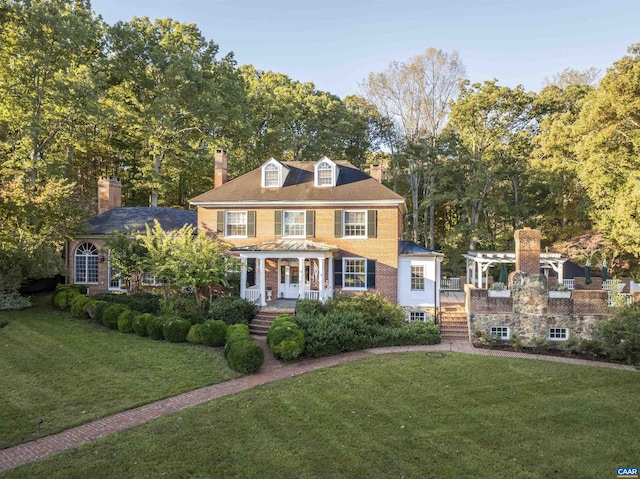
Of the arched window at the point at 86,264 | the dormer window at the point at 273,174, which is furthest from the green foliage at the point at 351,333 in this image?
the arched window at the point at 86,264

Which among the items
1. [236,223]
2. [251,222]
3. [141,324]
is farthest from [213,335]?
[236,223]

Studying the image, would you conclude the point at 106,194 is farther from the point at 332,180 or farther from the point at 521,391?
the point at 521,391

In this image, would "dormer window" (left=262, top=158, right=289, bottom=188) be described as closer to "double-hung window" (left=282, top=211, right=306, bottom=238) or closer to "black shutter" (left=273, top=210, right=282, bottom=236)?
"black shutter" (left=273, top=210, right=282, bottom=236)

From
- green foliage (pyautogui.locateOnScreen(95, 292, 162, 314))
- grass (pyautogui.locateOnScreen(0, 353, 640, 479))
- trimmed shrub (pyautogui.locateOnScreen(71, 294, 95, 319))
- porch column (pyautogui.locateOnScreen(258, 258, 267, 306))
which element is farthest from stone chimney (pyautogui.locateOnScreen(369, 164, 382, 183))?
trimmed shrub (pyautogui.locateOnScreen(71, 294, 95, 319))

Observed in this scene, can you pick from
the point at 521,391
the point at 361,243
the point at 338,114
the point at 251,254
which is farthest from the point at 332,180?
the point at 338,114

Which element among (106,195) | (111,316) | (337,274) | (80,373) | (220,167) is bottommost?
(80,373)

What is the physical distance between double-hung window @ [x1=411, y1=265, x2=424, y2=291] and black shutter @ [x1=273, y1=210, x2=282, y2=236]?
7153mm

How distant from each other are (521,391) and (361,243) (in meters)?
10.6

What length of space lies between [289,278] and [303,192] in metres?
4.64

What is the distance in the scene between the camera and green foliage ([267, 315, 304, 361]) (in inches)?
540

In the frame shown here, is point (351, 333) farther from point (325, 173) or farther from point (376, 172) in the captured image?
point (376, 172)

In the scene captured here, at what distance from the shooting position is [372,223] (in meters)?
20.2

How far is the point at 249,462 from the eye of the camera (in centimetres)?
738

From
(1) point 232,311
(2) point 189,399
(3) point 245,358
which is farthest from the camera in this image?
(1) point 232,311
